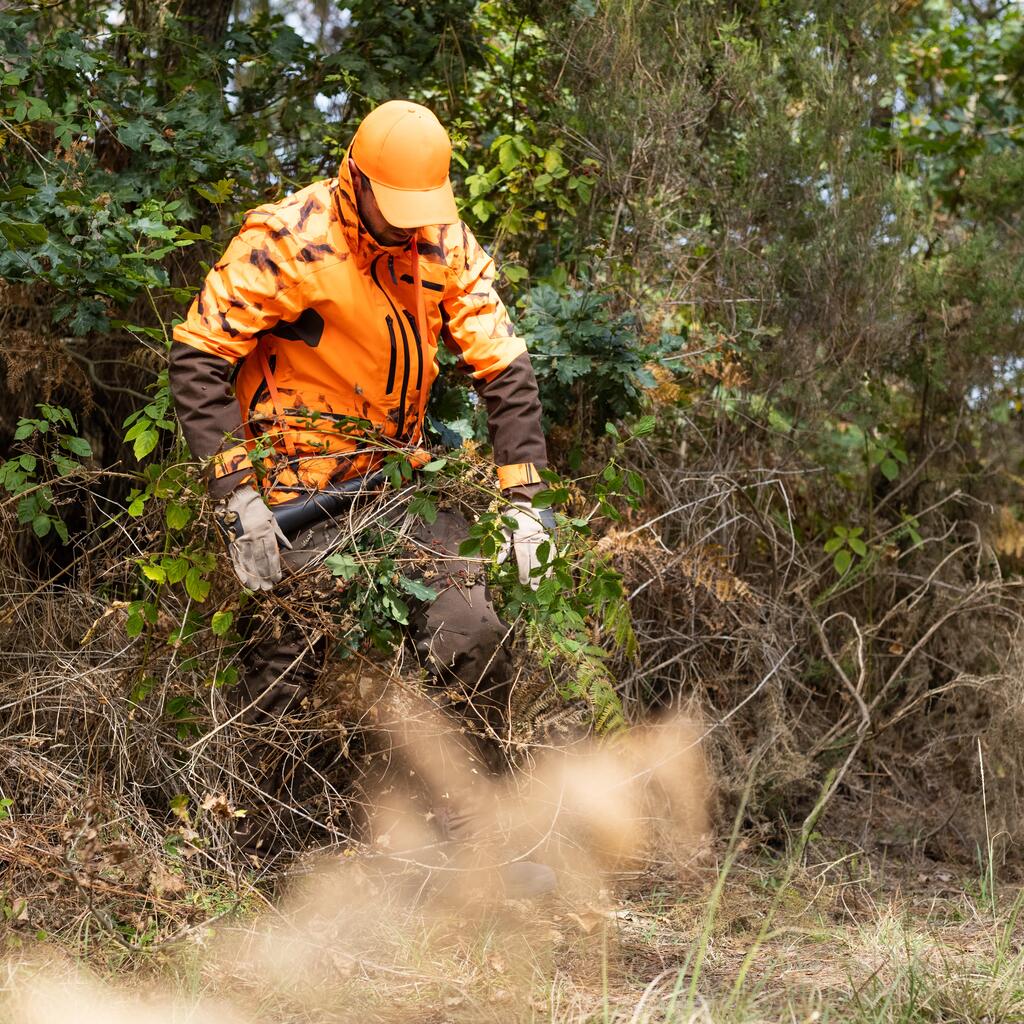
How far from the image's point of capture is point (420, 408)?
365 cm

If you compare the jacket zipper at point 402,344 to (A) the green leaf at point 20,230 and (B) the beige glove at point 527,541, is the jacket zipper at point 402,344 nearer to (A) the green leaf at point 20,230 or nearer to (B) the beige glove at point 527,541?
(B) the beige glove at point 527,541

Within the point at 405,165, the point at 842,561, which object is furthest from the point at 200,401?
the point at 842,561

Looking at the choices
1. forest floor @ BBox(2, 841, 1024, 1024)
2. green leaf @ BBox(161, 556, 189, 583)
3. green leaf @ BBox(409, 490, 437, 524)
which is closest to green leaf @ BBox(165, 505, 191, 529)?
green leaf @ BBox(161, 556, 189, 583)

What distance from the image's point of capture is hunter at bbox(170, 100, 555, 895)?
3.30 meters

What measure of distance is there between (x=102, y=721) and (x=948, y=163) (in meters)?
4.77

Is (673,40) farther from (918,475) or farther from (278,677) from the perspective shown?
(278,677)

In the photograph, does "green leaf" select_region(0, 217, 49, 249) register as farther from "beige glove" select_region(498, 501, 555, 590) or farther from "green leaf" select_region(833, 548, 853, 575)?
"green leaf" select_region(833, 548, 853, 575)

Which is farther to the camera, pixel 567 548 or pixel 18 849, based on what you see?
pixel 567 548

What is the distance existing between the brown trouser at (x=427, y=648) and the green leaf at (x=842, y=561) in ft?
6.27

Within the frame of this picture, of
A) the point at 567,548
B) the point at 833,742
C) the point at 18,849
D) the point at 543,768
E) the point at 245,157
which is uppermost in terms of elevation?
the point at 245,157

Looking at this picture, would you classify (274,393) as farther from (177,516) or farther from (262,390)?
(177,516)

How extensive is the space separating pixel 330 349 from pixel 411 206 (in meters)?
0.46

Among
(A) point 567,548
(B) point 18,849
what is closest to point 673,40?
(A) point 567,548

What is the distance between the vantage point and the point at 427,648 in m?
3.45
